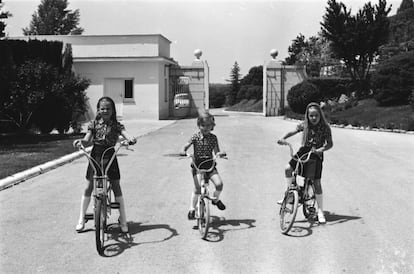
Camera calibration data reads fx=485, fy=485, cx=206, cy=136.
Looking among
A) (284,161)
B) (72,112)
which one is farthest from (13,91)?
(284,161)

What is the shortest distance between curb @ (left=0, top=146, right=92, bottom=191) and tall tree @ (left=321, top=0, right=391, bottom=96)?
70.5 feet

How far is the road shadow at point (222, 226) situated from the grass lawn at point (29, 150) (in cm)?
448

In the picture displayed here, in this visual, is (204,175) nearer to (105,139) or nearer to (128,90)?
(105,139)

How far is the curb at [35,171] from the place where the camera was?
8.20 m

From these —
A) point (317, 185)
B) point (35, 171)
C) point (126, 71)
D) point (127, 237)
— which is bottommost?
point (127, 237)

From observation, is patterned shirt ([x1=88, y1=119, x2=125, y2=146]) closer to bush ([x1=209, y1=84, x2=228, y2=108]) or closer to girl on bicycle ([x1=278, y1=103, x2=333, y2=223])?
girl on bicycle ([x1=278, y1=103, x2=333, y2=223])

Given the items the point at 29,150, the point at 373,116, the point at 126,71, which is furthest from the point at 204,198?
the point at 126,71

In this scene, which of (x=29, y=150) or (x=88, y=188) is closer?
(x=88, y=188)

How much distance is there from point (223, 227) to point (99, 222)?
5.20ft

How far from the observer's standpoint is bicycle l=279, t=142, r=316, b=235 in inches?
213

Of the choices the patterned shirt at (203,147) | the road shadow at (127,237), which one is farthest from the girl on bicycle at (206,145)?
the road shadow at (127,237)

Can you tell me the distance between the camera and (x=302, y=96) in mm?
26078

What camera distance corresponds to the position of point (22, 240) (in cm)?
517

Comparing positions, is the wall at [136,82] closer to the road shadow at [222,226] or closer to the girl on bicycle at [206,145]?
the road shadow at [222,226]
